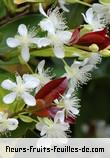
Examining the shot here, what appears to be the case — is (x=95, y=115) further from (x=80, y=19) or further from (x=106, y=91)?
(x=80, y=19)

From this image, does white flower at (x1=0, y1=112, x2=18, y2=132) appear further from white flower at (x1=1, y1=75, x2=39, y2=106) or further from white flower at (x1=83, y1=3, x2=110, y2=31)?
white flower at (x1=83, y1=3, x2=110, y2=31)

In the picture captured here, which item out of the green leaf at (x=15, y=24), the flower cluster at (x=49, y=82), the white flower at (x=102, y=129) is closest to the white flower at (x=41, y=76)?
the flower cluster at (x=49, y=82)

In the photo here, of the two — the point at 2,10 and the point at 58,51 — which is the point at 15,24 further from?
the point at 58,51

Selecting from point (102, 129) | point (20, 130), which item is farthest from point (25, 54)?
point (102, 129)

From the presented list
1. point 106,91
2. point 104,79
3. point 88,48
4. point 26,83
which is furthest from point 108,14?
point 106,91

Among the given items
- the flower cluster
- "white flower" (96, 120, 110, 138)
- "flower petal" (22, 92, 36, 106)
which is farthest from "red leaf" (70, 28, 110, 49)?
"white flower" (96, 120, 110, 138)

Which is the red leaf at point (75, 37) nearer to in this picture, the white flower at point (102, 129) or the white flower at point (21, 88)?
the white flower at point (21, 88)
